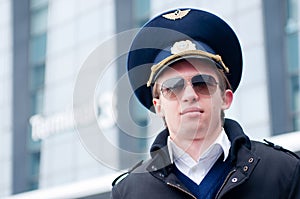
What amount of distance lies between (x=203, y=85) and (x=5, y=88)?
55.4 feet

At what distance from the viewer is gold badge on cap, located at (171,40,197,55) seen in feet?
6.16

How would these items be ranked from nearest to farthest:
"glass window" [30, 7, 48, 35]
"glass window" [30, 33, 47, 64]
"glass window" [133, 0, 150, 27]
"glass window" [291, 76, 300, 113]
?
"glass window" [291, 76, 300, 113]
"glass window" [133, 0, 150, 27]
"glass window" [30, 7, 48, 35]
"glass window" [30, 33, 47, 64]

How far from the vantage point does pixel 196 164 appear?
1.82 metres

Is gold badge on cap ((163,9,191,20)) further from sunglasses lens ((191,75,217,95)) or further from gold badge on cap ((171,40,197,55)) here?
sunglasses lens ((191,75,217,95))

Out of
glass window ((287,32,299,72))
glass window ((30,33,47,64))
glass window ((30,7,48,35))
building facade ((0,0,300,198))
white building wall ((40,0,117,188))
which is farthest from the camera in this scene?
glass window ((30,33,47,64))

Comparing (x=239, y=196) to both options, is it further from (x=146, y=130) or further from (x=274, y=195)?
(x=146, y=130)

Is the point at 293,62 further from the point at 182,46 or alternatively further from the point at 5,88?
the point at 182,46

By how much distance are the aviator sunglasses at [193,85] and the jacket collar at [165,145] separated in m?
0.12

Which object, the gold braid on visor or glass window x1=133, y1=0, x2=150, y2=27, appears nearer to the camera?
the gold braid on visor

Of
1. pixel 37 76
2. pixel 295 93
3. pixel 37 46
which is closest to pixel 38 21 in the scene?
pixel 37 46

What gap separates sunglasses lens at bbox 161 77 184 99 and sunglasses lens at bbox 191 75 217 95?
0.09 ft

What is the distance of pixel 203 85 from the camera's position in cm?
179

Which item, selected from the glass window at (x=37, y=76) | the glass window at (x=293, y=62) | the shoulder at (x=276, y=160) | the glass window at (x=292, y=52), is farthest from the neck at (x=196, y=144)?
the glass window at (x=37, y=76)

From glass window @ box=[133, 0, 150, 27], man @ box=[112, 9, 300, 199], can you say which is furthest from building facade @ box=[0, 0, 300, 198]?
man @ box=[112, 9, 300, 199]
